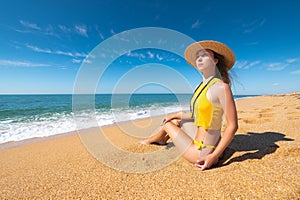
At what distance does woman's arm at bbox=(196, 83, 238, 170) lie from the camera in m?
1.78

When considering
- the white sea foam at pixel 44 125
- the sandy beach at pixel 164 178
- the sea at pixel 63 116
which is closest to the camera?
the sandy beach at pixel 164 178

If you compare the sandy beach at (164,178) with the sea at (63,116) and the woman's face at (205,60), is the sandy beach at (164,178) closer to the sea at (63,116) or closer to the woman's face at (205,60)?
the woman's face at (205,60)

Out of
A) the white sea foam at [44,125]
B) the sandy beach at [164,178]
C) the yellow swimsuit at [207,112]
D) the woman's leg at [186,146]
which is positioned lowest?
the white sea foam at [44,125]

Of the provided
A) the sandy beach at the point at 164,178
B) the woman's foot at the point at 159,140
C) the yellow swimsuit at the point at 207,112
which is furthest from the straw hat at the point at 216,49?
the woman's foot at the point at 159,140

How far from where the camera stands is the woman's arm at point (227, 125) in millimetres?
1780

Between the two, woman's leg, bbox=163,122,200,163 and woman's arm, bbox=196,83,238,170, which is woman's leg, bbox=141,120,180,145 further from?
woman's arm, bbox=196,83,238,170

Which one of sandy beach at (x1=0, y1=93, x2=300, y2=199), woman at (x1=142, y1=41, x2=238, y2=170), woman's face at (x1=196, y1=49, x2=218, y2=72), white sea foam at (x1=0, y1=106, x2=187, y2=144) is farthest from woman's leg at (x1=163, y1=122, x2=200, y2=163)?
white sea foam at (x1=0, y1=106, x2=187, y2=144)

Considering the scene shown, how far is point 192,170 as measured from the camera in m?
1.94

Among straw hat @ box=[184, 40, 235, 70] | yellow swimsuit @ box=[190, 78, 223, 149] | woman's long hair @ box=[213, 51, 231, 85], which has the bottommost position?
yellow swimsuit @ box=[190, 78, 223, 149]

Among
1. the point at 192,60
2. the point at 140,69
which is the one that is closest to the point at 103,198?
the point at 192,60

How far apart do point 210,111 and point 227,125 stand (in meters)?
0.26

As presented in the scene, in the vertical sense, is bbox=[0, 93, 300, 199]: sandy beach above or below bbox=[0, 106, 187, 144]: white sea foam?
above

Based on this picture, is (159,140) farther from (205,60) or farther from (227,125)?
(205,60)

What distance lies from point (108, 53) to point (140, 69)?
4.88 feet
